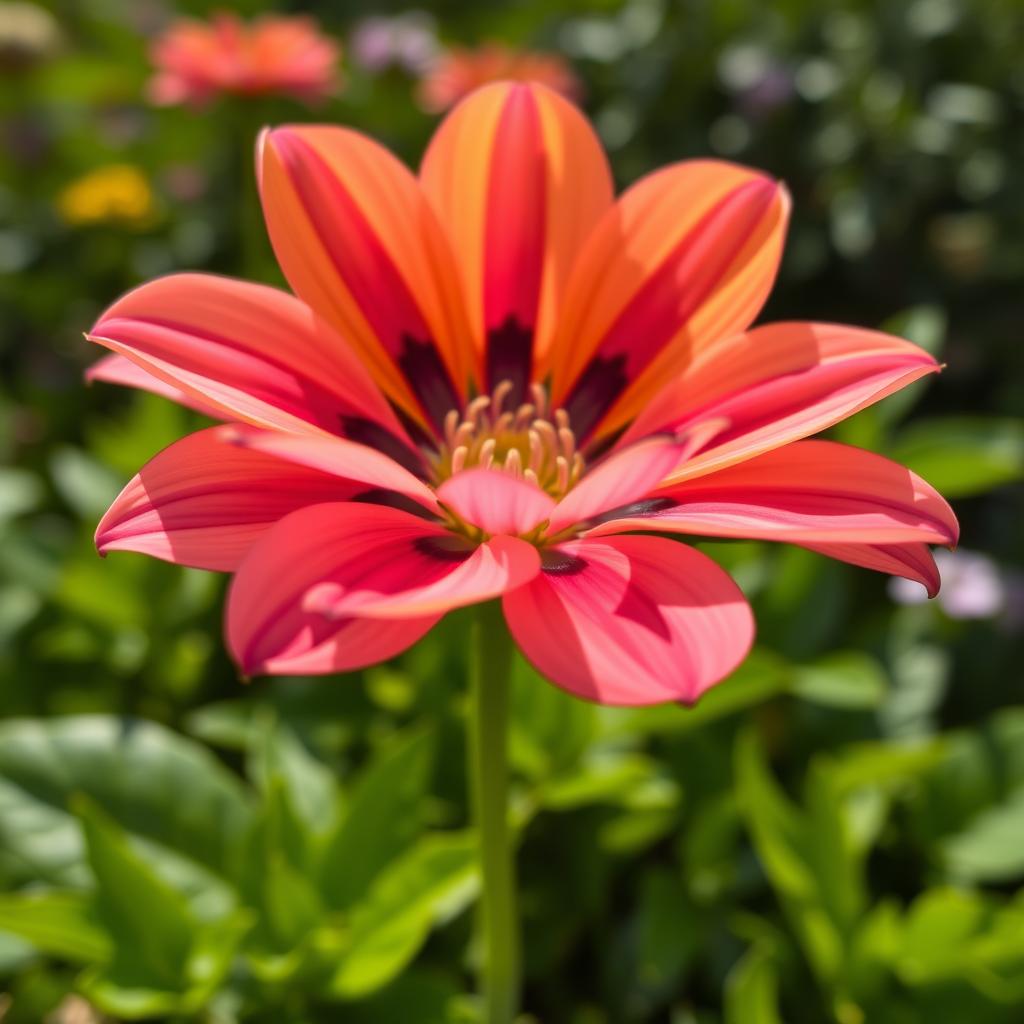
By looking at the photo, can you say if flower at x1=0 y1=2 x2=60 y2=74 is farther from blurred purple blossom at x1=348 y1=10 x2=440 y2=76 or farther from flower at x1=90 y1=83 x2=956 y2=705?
flower at x1=90 y1=83 x2=956 y2=705

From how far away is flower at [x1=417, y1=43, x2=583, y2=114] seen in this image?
238 centimetres

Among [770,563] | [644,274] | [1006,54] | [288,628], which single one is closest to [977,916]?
[770,563]

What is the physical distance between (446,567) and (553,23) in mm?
2476

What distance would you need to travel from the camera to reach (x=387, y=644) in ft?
2.10

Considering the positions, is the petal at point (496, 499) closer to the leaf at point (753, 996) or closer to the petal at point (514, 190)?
the petal at point (514, 190)

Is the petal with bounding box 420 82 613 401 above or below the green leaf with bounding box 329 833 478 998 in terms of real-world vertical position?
above

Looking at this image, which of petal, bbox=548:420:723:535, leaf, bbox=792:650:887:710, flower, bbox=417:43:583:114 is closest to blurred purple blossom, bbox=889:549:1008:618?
leaf, bbox=792:650:887:710

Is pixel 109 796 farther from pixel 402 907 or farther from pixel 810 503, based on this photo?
pixel 810 503

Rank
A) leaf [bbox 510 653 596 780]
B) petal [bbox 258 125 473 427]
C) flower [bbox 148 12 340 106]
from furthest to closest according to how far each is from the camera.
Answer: flower [bbox 148 12 340 106] → leaf [bbox 510 653 596 780] → petal [bbox 258 125 473 427]

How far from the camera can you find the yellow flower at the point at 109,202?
2.37m

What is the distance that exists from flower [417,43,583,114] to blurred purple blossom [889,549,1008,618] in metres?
1.30

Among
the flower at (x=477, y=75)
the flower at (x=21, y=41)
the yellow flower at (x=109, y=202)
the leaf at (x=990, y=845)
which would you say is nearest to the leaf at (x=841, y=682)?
the leaf at (x=990, y=845)

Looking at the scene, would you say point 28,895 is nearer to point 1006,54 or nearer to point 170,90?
point 170,90

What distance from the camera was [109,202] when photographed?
238 centimetres
